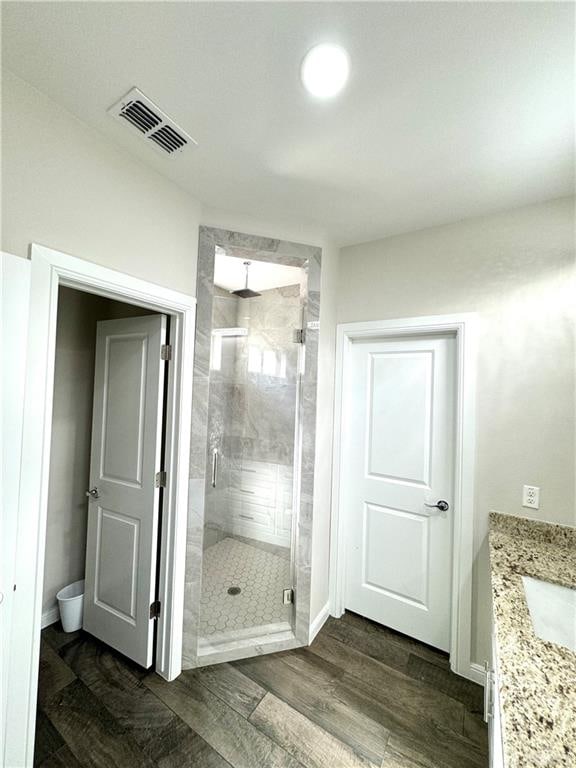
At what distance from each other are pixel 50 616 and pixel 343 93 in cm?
344

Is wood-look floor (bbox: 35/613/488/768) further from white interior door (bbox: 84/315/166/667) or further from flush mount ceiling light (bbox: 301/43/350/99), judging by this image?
flush mount ceiling light (bbox: 301/43/350/99)

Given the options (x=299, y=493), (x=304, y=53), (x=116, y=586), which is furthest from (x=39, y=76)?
(x=116, y=586)

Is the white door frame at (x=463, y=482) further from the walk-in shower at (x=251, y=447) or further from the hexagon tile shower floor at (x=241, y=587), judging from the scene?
the hexagon tile shower floor at (x=241, y=587)

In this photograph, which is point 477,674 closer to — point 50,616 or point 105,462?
point 105,462

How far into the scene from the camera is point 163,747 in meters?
1.42

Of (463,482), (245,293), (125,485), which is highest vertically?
(245,293)

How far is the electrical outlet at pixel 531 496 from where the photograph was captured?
1.71 metres

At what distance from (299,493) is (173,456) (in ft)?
2.92

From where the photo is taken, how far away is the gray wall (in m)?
2.26

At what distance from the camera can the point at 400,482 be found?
224cm

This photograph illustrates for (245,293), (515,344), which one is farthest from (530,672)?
(245,293)

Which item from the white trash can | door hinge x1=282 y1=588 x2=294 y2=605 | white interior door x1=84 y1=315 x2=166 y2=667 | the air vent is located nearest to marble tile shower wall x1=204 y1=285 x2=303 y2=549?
door hinge x1=282 y1=588 x2=294 y2=605

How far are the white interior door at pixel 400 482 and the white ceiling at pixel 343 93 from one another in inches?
41.2

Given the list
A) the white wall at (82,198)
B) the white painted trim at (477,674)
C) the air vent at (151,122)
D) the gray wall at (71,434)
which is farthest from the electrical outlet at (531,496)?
the gray wall at (71,434)
